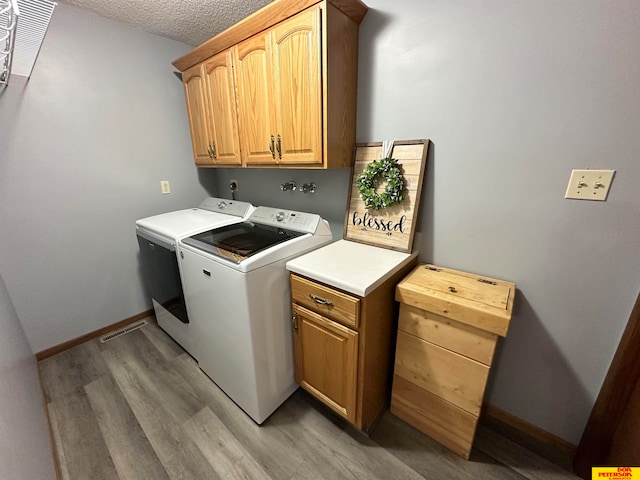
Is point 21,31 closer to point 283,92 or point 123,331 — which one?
point 283,92

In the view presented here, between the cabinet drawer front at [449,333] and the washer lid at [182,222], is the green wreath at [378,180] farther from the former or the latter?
the washer lid at [182,222]

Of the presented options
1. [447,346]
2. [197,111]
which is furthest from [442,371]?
[197,111]

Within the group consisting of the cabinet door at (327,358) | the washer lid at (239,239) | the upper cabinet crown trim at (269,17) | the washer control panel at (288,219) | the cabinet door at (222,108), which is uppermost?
the upper cabinet crown trim at (269,17)

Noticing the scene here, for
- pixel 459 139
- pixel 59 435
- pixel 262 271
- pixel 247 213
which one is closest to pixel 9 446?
pixel 262 271

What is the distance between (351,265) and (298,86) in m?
0.96

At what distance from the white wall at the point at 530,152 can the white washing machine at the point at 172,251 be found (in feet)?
4.23

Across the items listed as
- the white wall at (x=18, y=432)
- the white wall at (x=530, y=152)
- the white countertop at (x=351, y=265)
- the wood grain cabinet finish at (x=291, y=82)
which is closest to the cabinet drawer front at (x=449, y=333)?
the white countertop at (x=351, y=265)

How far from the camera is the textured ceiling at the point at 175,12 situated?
157 cm

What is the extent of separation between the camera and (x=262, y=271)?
1.25 metres

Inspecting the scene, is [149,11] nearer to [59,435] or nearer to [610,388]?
[59,435]

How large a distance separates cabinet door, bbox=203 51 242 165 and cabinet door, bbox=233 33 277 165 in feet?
0.26

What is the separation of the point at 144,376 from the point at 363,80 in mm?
2303

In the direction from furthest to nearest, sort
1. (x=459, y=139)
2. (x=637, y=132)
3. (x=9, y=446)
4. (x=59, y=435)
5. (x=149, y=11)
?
(x=149, y=11) < (x=59, y=435) < (x=459, y=139) < (x=637, y=132) < (x=9, y=446)

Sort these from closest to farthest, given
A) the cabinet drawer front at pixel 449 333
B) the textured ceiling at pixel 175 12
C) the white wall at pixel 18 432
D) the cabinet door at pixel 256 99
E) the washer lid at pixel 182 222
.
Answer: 1. the white wall at pixel 18 432
2. the cabinet drawer front at pixel 449 333
3. the cabinet door at pixel 256 99
4. the textured ceiling at pixel 175 12
5. the washer lid at pixel 182 222
